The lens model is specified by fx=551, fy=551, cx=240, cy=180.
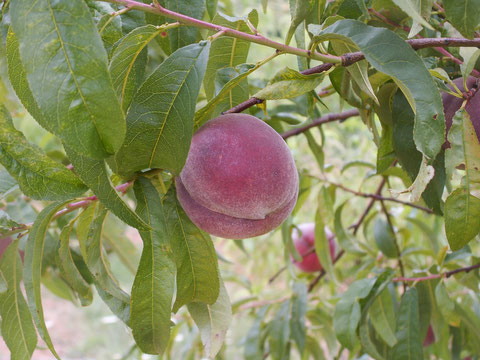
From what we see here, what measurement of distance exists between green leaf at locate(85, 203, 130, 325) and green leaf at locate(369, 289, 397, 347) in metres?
0.56

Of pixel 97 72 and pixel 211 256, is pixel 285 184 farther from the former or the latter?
pixel 97 72

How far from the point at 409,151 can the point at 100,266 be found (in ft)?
1.40

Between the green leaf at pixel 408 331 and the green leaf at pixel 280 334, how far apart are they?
1.18 feet

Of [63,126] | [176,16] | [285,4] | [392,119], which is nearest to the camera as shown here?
[63,126]

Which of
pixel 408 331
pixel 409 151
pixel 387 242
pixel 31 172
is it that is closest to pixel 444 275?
pixel 408 331

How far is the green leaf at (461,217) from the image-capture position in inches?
24.1

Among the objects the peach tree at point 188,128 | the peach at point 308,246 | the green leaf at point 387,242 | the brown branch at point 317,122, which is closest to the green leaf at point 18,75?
the peach tree at point 188,128

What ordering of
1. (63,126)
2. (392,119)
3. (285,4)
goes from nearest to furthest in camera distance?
(63,126), (392,119), (285,4)

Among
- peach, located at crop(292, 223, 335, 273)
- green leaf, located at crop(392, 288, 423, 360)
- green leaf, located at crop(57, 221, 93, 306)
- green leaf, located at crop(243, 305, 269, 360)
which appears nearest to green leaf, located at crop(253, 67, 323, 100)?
green leaf, located at crop(57, 221, 93, 306)

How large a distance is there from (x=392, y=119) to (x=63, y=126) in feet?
1.39

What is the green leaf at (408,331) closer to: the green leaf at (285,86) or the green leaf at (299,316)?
the green leaf at (299,316)

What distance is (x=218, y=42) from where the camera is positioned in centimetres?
77

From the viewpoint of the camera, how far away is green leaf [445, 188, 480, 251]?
0.61m

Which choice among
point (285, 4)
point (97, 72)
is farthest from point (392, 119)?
point (285, 4)
